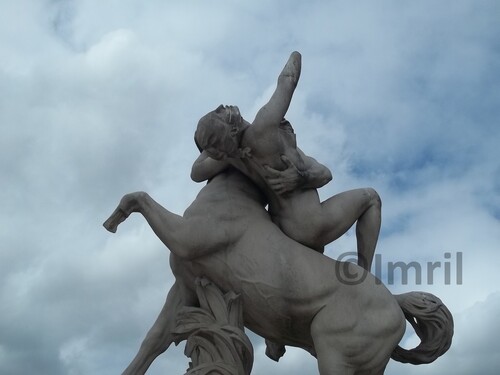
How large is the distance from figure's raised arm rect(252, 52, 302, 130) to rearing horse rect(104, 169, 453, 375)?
0.60 meters

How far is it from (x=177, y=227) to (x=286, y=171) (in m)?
0.88

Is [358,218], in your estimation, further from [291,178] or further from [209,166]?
[209,166]

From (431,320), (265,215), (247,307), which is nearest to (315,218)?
(265,215)

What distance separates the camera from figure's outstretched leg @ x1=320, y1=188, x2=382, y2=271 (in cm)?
575

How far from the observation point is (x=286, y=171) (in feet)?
18.5

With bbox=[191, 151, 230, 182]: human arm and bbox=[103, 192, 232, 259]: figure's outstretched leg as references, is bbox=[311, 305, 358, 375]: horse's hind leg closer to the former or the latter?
bbox=[103, 192, 232, 259]: figure's outstretched leg

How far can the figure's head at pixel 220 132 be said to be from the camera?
5555 mm

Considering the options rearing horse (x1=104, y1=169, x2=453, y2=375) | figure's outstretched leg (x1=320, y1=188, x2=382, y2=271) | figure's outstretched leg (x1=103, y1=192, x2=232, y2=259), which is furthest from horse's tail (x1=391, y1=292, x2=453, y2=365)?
figure's outstretched leg (x1=103, y1=192, x2=232, y2=259)

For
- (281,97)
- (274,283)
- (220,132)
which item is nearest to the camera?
(274,283)

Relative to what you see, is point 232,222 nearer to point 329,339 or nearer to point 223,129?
point 223,129

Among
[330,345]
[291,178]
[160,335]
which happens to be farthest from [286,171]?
[160,335]

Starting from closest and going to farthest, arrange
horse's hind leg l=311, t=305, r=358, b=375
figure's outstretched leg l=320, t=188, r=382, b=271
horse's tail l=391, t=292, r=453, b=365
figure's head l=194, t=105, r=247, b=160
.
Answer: horse's hind leg l=311, t=305, r=358, b=375 → figure's head l=194, t=105, r=247, b=160 → figure's outstretched leg l=320, t=188, r=382, b=271 → horse's tail l=391, t=292, r=453, b=365

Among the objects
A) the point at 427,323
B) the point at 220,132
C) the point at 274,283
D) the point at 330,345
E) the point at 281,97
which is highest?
the point at 281,97

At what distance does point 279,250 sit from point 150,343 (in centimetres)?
118
